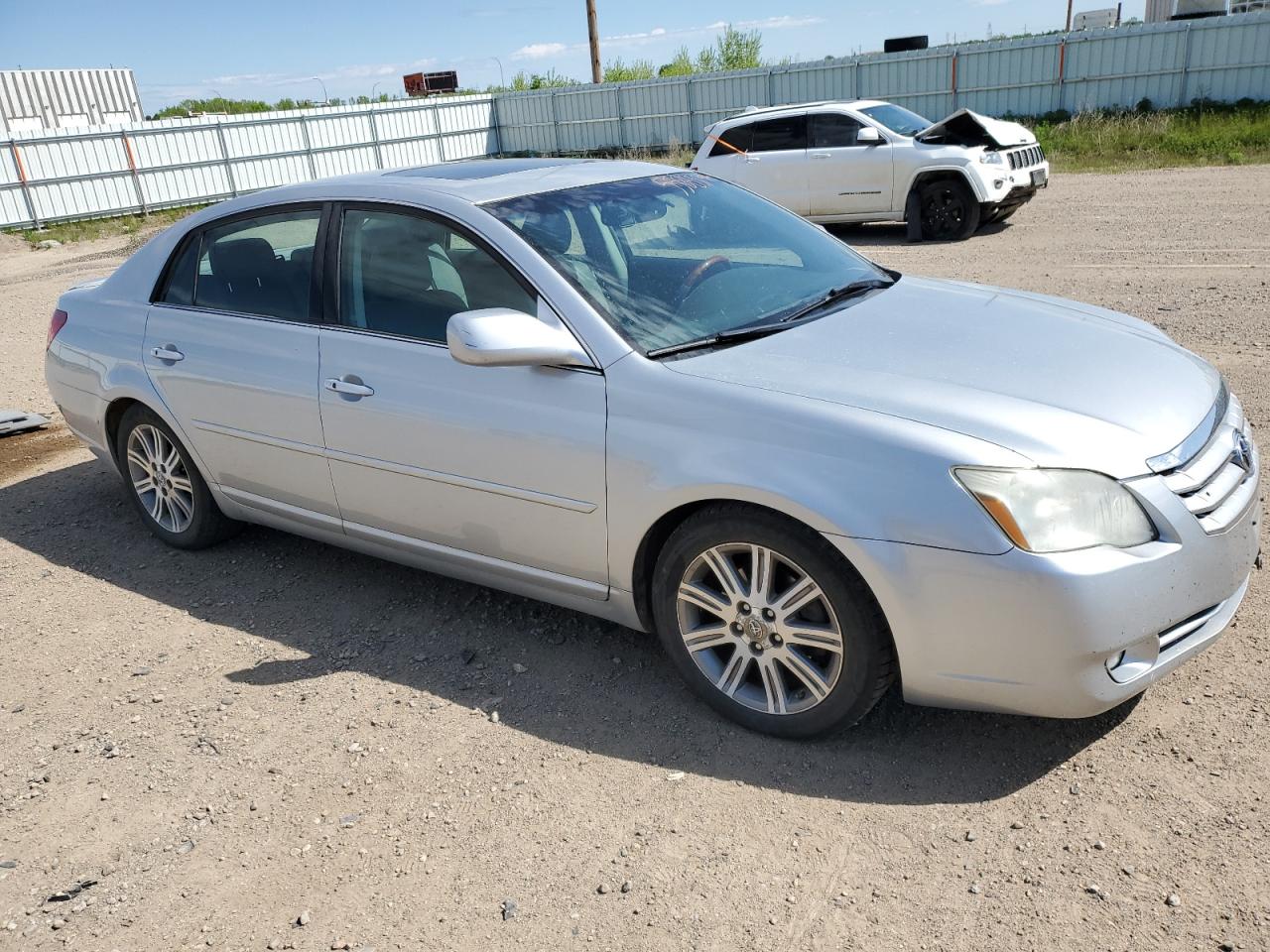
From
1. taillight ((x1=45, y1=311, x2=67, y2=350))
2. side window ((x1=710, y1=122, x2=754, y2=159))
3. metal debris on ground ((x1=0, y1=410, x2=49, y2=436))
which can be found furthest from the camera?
side window ((x1=710, y1=122, x2=754, y2=159))

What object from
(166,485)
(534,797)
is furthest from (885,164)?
(534,797)

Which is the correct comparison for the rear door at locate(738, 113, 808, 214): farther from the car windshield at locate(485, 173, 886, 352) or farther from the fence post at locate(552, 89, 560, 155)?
the fence post at locate(552, 89, 560, 155)

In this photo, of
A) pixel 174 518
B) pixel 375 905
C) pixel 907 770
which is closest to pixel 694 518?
pixel 907 770

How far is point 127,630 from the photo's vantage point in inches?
178

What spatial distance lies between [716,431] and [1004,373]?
89cm

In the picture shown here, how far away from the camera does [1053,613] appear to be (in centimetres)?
273

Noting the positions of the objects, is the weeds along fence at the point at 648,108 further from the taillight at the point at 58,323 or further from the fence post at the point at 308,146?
the taillight at the point at 58,323

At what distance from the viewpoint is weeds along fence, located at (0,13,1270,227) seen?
2234 centimetres

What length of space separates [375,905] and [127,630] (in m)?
2.27

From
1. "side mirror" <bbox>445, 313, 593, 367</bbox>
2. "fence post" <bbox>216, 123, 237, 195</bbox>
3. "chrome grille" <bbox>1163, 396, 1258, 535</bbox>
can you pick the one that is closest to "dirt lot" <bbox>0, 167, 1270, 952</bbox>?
"chrome grille" <bbox>1163, 396, 1258, 535</bbox>

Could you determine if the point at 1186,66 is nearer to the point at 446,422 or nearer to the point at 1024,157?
the point at 1024,157

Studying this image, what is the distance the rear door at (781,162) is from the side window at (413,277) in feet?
34.0

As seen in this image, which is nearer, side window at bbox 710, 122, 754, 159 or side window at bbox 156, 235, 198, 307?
side window at bbox 156, 235, 198, 307

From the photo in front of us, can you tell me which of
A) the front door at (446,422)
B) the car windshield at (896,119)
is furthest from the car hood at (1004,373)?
the car windshield at (896,119)
